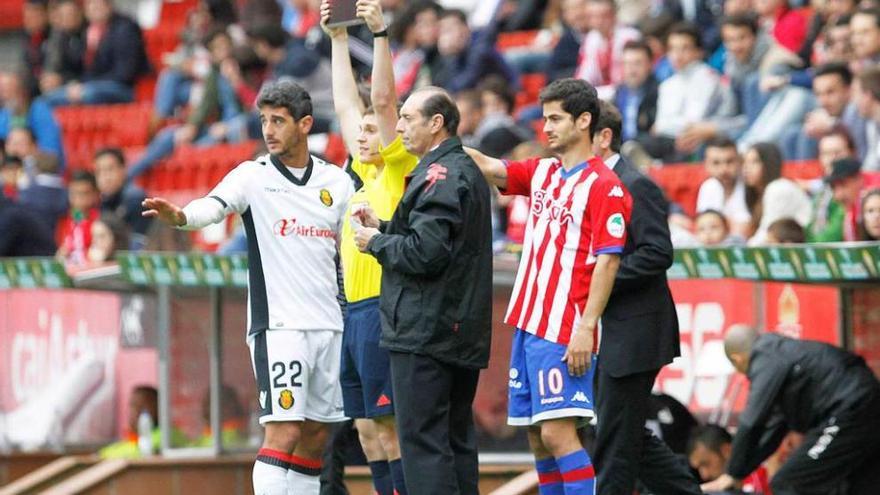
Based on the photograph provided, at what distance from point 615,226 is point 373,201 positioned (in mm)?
1377

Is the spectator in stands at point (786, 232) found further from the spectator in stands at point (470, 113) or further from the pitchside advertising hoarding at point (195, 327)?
the spectator in stands at point (470, 113)

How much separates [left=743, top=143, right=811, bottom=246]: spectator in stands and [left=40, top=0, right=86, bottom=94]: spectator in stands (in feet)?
35.5

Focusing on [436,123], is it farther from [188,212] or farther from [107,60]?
[107,60]

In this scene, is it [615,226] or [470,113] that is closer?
[615,226]

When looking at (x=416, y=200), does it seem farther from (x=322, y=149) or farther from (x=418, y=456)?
(x=322, y=149)

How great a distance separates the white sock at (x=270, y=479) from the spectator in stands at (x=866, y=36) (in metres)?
6.19

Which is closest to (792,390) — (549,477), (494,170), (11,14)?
(549,477)

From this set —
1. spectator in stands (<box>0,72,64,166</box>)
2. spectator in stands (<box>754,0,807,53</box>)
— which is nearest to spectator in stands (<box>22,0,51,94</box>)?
spectator in stands (<box>0,72,64,166</box>)

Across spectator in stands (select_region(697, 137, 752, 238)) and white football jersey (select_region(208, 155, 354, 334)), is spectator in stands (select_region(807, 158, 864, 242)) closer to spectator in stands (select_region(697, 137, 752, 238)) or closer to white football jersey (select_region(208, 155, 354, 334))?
spectator in stands (select_region(697, 137, 752, 238))

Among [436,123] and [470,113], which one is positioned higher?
[470,113]

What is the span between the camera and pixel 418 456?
856 cm

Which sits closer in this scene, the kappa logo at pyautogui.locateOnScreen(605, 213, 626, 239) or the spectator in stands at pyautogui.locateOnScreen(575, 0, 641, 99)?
the kappa logo at pyautogui.locateOnScreen(605, 213, 626, 239)

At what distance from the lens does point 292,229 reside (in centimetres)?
937

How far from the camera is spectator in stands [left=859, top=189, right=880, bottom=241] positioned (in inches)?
426
